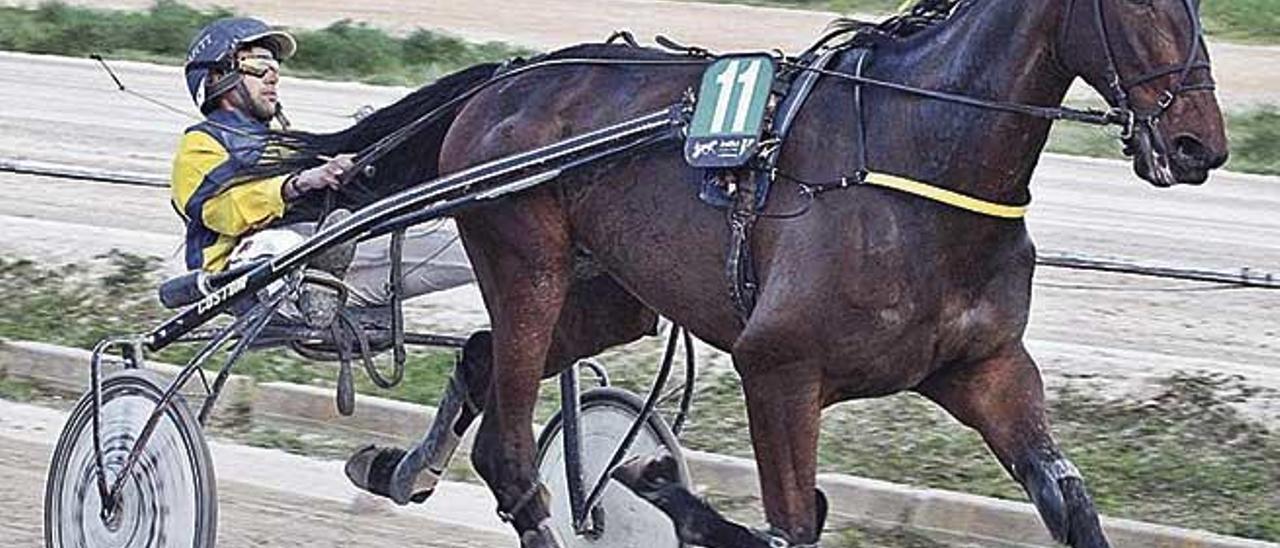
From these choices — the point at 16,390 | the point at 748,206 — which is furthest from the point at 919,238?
the point at 16,390

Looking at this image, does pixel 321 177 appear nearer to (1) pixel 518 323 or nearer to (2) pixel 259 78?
(2) pixel 259 78

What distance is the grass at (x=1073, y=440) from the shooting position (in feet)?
23.9

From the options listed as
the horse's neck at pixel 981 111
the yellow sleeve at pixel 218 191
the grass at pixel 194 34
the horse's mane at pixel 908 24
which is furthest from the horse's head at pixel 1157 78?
the grass at pixel 194 34

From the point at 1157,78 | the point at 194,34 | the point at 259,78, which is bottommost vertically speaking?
the point at 194,34

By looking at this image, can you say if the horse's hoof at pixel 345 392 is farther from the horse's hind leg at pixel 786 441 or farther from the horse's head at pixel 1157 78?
the horse's head at pixel 1157 78

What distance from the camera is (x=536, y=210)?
606 centimetres

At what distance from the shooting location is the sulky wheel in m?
6.51

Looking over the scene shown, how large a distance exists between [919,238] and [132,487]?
2293mm

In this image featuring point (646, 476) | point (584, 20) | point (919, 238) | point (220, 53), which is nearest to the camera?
point (919, 238)

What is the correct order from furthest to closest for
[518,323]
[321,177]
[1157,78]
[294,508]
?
[294,508] < [321,177] < [518,323] < [1157,78]

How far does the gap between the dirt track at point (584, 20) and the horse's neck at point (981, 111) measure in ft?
54.8

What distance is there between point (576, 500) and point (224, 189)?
1.20 metres

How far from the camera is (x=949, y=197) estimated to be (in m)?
5.16

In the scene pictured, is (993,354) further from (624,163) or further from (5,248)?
(5,248)
